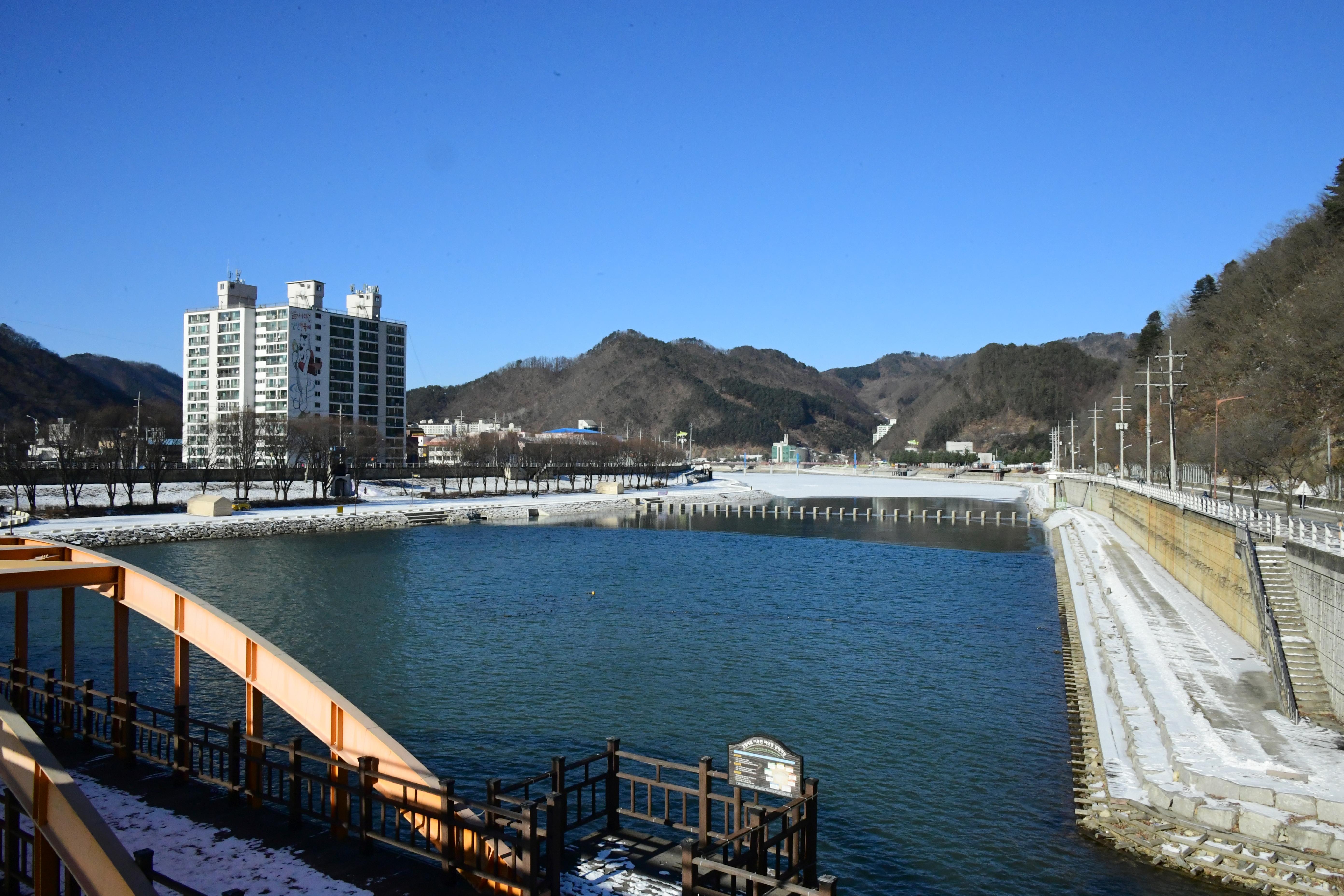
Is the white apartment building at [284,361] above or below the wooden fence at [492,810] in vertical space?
above

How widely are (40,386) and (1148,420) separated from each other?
155946 mm

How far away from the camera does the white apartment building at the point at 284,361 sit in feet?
416

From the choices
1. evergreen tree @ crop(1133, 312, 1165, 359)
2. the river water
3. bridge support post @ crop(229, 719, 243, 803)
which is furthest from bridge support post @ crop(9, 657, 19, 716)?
evergreen tree @ crop(1133, 312, 1165, 359)

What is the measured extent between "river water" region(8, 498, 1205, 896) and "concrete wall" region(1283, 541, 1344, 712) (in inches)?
188

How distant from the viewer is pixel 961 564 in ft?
Answer: 153

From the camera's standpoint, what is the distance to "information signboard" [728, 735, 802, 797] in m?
9.17

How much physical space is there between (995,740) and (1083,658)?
559cm

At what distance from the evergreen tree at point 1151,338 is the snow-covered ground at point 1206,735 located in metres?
76.5

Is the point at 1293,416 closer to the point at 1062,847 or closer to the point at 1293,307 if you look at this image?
the point at 1293,307

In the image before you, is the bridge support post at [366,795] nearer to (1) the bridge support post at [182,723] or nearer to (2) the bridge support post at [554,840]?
(2) the bridge support post at [554,840]

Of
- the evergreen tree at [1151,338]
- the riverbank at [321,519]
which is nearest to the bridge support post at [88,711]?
the riverbank at [321,519]

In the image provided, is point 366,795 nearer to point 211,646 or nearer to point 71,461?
point 211,646

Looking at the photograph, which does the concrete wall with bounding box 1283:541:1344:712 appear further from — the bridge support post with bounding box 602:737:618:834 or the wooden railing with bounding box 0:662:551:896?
the wooden railing with bounding box 0:662:551:896

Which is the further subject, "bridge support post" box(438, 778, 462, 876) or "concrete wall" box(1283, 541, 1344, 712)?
"concrete wall" box(1283, 541, 1344, 712)
